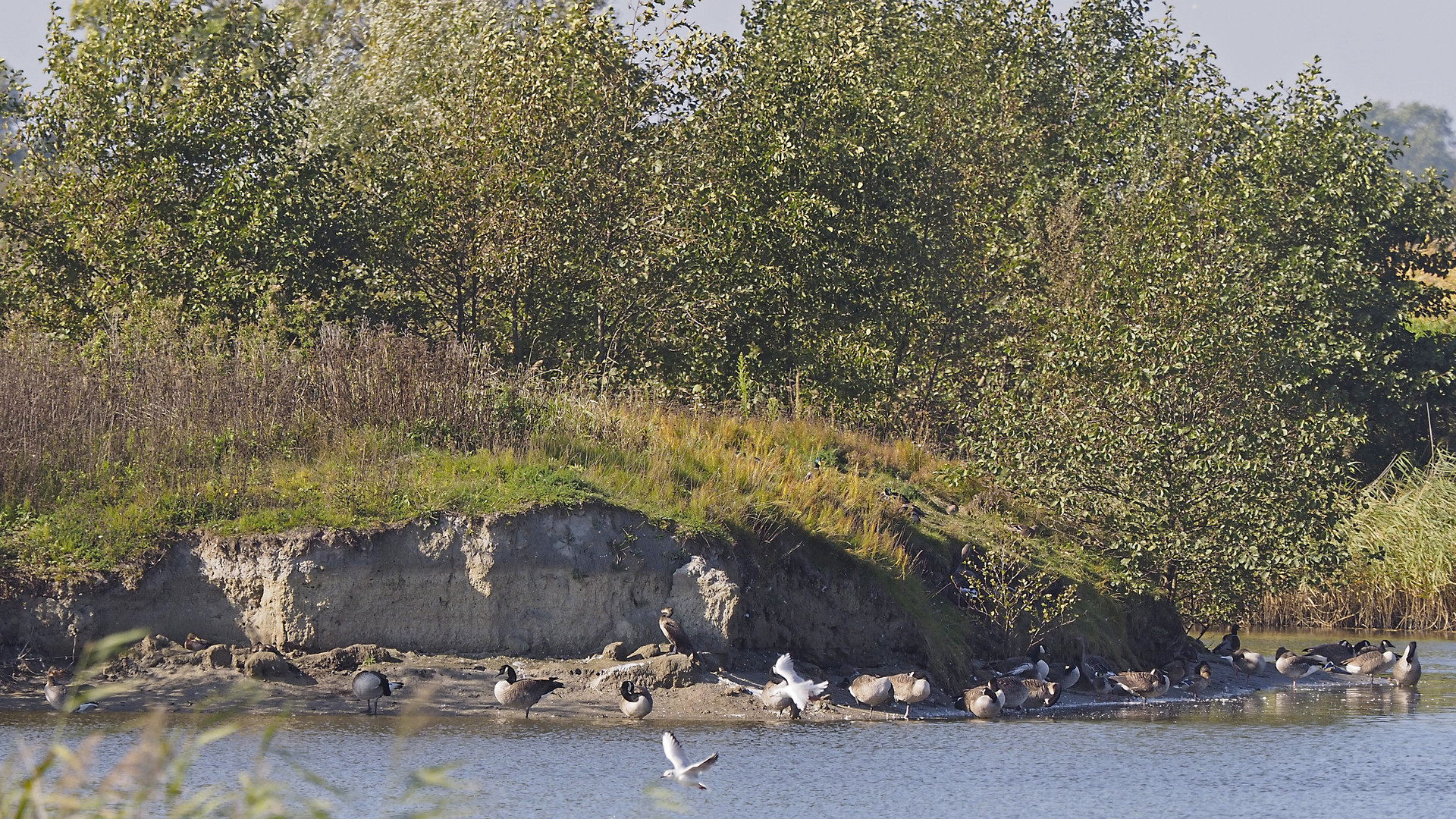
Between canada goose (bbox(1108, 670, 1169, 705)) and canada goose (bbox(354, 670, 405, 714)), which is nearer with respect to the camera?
canada goose (bbox(354, 670, 405, 714))

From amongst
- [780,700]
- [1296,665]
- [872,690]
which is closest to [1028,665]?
[872,690]

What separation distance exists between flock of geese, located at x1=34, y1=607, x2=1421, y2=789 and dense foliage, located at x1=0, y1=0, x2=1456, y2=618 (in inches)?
57.5

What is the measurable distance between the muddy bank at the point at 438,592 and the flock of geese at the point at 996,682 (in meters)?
0.44

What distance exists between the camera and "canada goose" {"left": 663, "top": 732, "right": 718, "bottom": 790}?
1210cm

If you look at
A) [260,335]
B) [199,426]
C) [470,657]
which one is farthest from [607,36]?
[470,657]

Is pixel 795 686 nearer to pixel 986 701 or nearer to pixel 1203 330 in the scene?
pixel 986 701

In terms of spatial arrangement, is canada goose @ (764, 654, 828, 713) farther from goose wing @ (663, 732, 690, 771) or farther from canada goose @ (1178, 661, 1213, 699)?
canada goose @ (1178, 661, 1213, 699)

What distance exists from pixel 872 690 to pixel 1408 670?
28.2 feet

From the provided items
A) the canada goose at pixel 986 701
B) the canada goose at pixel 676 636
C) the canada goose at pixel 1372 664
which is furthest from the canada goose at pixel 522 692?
the canada goose at pixel 1372 664

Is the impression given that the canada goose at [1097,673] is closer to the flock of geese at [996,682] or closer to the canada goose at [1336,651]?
the flock of geese at [996,682]

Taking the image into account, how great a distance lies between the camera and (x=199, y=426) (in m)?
18.4

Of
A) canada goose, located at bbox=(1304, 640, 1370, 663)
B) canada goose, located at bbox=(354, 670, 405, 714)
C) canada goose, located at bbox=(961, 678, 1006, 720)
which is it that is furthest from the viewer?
canada goose, located at bbox=(1304, 640, 1370, 663)

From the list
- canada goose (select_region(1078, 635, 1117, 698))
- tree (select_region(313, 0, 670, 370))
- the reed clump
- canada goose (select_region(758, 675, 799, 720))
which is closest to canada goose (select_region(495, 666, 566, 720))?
canada goose (select_region(758, 675, 799, 720))

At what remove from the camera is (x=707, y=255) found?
85.6ft
